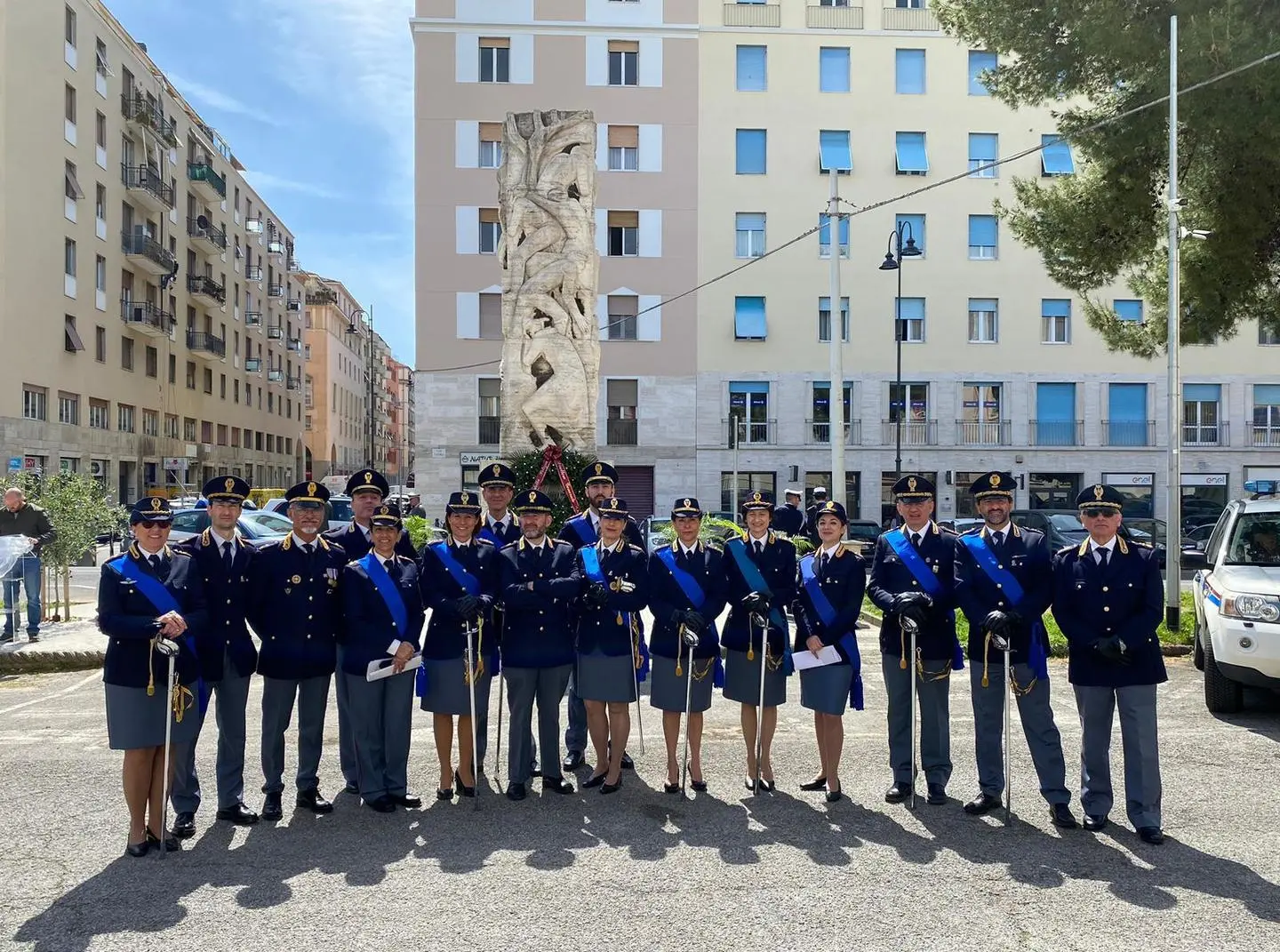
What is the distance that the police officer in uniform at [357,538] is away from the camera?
21.9ft

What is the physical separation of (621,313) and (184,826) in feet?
104

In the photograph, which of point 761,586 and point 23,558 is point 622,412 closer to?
point 23,558

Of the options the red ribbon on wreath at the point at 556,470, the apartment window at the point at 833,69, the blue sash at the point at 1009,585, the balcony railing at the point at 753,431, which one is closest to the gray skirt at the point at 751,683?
the blue sash at the point at 1009,585

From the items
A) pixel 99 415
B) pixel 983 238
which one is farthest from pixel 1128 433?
pixel 99 415

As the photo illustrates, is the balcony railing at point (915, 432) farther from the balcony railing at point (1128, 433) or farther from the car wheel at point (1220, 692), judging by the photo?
the car wheel at point (1220, 692)

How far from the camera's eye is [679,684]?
661cm

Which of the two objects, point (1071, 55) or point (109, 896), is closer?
point (109, 896)

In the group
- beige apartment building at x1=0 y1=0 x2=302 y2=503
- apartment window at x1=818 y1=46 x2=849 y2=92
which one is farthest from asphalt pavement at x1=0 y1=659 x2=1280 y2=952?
apartment window at x1=818 y1=46 x2=849 y2=92

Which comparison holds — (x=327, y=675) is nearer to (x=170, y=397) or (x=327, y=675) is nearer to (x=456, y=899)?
(x=456, y=899)

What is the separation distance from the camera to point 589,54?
3562 centimetres

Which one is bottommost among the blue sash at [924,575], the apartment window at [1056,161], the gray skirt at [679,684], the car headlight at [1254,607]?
the gray skirt at [679,684]

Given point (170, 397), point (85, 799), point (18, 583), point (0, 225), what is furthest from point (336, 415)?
point (85, 799)

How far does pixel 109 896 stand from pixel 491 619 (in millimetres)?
2553

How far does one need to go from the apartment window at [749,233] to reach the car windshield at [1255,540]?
28.8 metres
